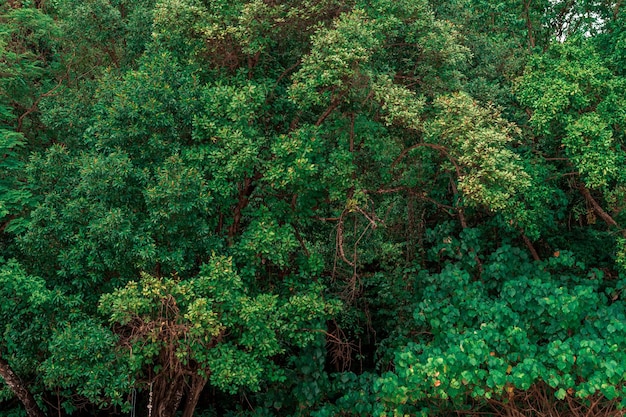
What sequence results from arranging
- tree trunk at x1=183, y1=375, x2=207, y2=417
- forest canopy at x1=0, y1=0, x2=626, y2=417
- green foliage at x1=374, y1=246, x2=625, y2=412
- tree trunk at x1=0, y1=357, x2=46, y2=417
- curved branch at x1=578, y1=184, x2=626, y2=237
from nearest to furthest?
green foliage at x1=374, y1=246, x2=625, y2=412 → forest canopy at x1=0, y1=0, x2=626, y2=417 → tree trunk at x1=0, y1=357, x2=46, y2=417 → tree trunk at x1=183, y1=375, x2=207, y2=417 → curved branch at x1=578, y1=184, x2=626, y2=237

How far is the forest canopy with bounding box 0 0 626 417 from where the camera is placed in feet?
29.0

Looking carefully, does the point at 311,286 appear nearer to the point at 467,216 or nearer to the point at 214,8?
the point at 467,216

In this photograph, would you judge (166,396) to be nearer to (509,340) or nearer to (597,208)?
(509,340)

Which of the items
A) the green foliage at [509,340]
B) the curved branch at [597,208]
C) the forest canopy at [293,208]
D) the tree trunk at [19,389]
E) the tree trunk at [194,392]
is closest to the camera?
the green foliage at [509,340]

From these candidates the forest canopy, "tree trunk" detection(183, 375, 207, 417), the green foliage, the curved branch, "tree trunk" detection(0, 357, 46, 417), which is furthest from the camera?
the curved branch

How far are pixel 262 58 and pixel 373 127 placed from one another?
1961 mm

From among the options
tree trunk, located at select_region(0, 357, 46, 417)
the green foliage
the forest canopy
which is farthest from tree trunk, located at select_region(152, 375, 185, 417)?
the green foliage

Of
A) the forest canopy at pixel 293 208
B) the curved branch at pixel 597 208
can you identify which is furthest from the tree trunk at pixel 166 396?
Result: the curved branch at pixel 597 208

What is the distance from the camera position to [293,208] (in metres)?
10.2

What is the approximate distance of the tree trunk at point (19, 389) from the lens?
987 cm

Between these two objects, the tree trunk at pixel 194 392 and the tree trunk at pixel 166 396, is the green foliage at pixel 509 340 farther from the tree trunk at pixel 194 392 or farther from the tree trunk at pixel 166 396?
the tree trunk at pixel 166 396

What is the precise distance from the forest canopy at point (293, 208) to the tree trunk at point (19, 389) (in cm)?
3

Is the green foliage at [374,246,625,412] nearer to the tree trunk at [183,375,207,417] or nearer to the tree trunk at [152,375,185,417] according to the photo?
the tree trunk at [183,375,207,417]

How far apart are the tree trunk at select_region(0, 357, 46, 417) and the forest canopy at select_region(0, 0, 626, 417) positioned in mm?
30
